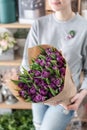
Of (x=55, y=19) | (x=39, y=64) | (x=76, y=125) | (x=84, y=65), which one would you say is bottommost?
(x=76, y=125)

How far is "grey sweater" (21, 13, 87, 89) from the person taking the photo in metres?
1.46

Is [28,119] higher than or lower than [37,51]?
lower

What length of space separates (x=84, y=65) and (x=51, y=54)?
46cm

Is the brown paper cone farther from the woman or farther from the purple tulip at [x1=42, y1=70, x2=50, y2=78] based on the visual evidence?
the woman

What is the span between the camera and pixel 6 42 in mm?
1962

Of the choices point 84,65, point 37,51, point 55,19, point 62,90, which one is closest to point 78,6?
point 55,19

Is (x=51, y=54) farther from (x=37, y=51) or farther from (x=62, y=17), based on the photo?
(x=62, y=17)

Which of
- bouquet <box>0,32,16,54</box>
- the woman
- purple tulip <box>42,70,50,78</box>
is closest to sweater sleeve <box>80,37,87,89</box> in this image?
the woman

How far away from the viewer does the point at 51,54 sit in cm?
112

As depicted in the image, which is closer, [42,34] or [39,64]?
[39,64]

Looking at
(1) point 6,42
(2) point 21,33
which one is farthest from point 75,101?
(2) point 21,33

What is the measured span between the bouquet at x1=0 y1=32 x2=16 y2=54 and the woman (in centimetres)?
45

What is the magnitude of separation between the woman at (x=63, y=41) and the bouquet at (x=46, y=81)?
1.09 feet

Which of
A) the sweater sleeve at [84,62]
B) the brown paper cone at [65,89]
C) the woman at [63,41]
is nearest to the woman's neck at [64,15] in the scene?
the woman at [63,41]
